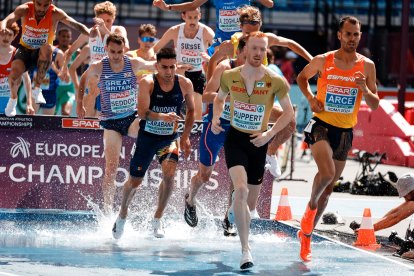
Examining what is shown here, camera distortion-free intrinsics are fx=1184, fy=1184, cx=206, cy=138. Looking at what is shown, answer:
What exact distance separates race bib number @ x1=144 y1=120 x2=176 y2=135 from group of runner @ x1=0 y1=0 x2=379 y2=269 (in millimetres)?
11

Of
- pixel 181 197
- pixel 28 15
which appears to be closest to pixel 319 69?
pixel 181 197

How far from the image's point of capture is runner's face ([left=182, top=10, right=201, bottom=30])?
55.6ft

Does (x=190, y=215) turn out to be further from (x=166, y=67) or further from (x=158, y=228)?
(x=166, y=67)

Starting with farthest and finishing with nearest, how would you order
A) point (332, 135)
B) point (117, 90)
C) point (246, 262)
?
1. point (117, 90)
2. point (332, 135)
3. point (246, 262)

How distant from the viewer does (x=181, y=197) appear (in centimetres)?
1512

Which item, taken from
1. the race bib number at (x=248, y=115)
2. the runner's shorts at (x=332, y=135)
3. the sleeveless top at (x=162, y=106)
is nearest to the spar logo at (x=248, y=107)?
the race bib number at (x=248, y=115)

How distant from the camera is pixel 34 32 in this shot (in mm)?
15445

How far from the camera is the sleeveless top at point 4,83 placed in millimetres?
17469

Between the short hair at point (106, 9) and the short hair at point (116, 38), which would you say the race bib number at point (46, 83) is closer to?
the short hair at point (106, 9)

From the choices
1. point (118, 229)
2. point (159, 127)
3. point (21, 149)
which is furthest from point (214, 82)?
point (21, 149)

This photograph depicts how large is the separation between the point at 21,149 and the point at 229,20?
321 cm

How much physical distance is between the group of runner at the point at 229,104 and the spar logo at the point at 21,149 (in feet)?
1.39

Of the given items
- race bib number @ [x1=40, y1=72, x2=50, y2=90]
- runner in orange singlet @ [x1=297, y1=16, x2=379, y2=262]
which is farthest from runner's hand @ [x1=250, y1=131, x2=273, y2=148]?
race bib number @ [x1=40, y1=72, x2=50, y2=90]

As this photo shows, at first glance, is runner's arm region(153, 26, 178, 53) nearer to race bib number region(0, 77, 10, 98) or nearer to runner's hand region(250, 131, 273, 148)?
race bib number region(0, 77, 10, 98)
